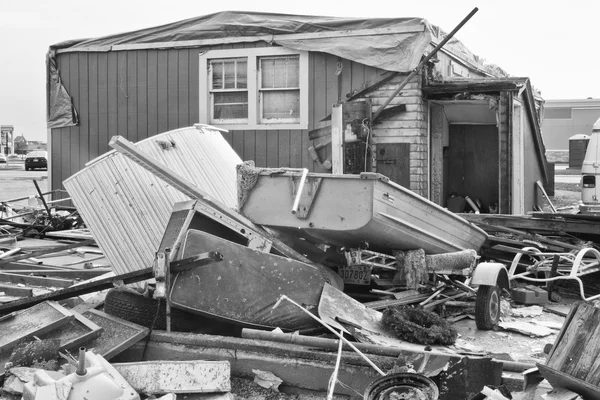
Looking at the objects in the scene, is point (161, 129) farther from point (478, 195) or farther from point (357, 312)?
point (357, 312)

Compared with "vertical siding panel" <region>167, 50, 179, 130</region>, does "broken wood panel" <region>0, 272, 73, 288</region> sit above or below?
below

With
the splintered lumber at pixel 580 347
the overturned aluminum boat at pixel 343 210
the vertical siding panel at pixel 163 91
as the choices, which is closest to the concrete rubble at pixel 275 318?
the splintered lumber at pixel 580 347

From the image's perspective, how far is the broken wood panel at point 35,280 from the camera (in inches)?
318

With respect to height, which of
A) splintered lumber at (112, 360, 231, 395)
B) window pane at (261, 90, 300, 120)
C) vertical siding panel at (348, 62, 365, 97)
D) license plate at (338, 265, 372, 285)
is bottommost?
splintered lumber at (112, 360, 231, 395)

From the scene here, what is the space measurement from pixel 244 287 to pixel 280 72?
726 cm

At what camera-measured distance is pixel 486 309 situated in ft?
21.0

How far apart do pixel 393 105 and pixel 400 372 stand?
7.74m

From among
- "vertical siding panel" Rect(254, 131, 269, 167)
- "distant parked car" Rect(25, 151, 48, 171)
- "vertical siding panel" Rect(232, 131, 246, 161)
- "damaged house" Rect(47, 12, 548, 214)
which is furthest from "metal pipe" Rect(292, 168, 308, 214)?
"distant parked car" Rect(25, 151, 48, 171)

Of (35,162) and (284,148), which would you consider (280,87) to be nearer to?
(284,148)

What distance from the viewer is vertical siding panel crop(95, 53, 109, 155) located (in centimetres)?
1384

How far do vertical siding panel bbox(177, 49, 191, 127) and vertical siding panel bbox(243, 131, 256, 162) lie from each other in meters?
1.20

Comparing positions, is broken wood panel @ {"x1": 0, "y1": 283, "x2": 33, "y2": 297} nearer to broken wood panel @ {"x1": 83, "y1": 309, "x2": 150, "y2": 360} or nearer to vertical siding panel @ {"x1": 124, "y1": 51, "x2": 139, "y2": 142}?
broken wood panel @ {"x1": 83, "y1": 309, "x2": 150, "y2": 360}

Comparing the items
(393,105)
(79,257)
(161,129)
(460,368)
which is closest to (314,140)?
(393,105)

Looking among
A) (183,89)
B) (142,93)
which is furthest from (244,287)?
(142,93)
